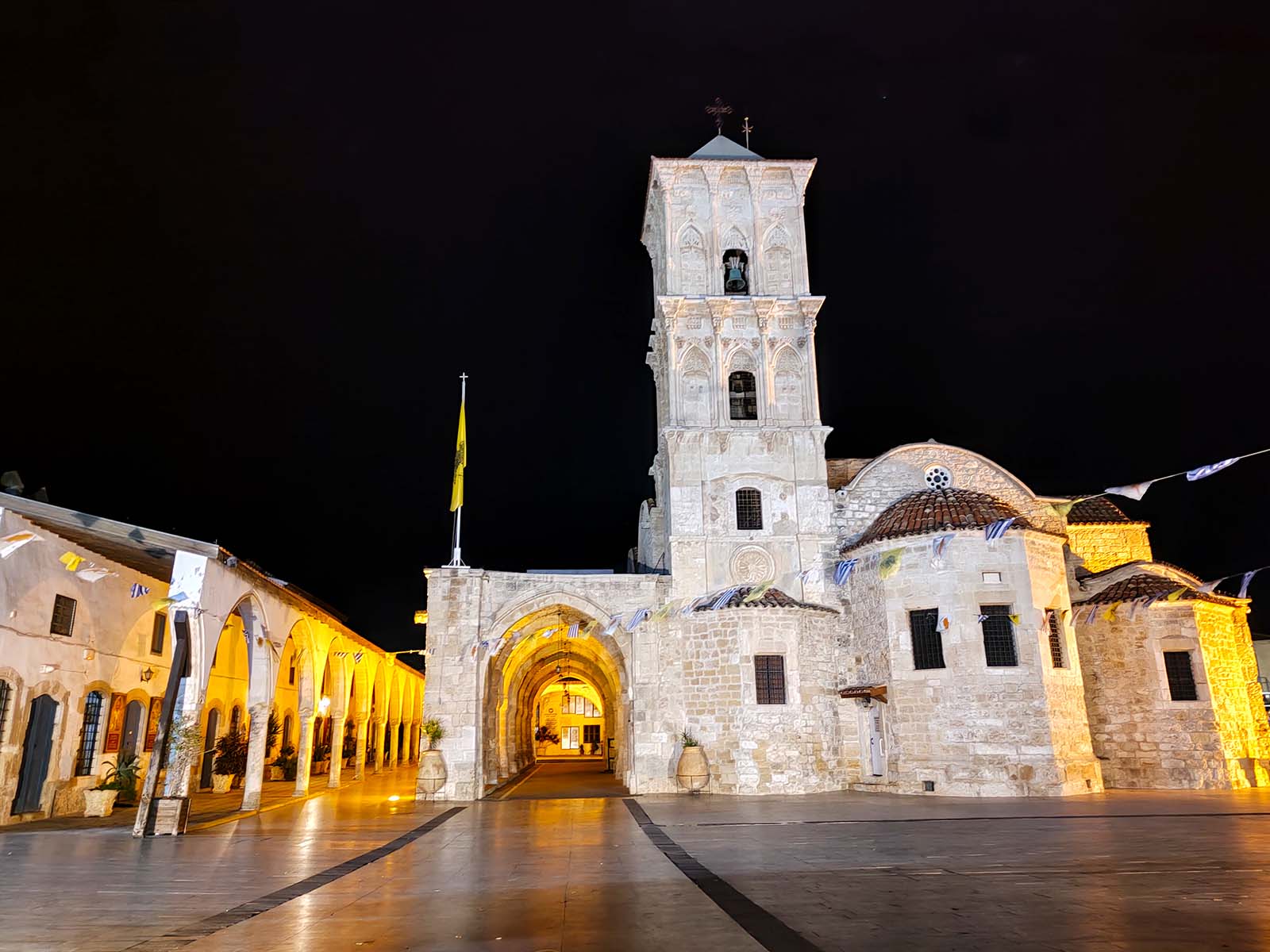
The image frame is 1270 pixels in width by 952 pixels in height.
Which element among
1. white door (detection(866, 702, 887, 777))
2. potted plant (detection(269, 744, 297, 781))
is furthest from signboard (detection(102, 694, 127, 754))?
white door (detection(866, 702, 887, 777))

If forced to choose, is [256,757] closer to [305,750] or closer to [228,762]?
[305,750]

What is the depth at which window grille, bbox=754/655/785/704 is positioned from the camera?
2188 centimetres

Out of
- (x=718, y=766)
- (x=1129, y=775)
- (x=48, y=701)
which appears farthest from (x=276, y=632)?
(x=1129, y=775)

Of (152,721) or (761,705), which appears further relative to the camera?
(761,705)

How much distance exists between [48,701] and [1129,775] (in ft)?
85.4

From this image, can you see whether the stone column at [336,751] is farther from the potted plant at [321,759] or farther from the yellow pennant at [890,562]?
the yellow pennant at [890,562]

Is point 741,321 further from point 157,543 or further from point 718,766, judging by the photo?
point 157,543

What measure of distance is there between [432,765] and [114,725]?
722cm

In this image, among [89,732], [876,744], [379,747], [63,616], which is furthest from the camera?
[379,747]

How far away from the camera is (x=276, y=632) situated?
1916cm

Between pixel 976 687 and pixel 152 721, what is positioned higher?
pixel 976 687

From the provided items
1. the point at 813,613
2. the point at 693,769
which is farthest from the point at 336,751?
the point at 813,613

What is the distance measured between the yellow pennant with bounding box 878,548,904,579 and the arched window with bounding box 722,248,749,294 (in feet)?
32.1

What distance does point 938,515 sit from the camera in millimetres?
22016
